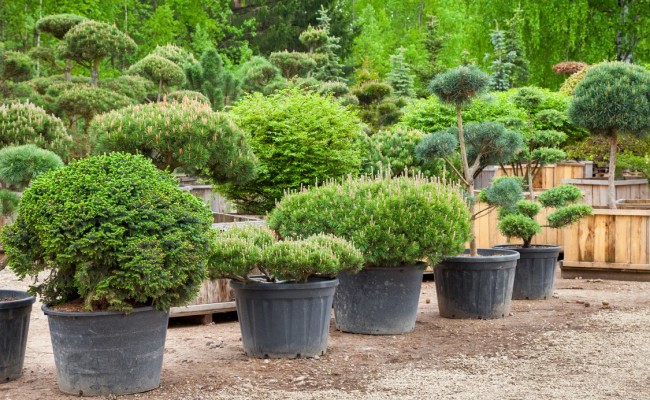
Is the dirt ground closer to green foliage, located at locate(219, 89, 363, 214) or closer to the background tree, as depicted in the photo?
green foliage, located at locate(219, 89, 363, 214)

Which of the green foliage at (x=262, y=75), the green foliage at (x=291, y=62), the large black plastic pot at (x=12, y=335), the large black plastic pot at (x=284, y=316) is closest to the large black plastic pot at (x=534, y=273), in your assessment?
the large black plastic pot at (x=284, y=316)

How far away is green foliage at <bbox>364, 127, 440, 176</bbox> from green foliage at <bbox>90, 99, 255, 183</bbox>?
349 centimetres

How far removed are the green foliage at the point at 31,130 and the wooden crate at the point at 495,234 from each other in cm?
547

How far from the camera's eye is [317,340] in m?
6.10

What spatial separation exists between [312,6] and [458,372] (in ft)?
92.5

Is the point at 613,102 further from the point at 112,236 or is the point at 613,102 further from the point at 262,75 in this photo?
the point at 262,75

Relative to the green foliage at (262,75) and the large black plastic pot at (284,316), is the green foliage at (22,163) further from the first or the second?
the green foliage at (262,75)

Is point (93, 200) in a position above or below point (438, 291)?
above

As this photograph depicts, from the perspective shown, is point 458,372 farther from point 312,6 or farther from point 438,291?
point 312,6

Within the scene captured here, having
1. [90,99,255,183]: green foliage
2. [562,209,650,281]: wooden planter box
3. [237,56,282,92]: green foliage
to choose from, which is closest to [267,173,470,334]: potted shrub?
[90,99,255,183]: green foliage

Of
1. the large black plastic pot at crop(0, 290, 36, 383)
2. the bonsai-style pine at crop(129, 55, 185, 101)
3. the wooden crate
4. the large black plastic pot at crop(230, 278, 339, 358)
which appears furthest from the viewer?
the bonsai-style pine at crop(129, 55, 185, 101)

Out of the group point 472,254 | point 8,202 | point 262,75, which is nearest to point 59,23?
point 262,75

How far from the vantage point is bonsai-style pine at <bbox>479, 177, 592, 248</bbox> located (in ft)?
27.5

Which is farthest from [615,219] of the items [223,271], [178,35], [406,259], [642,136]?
[178,35]
